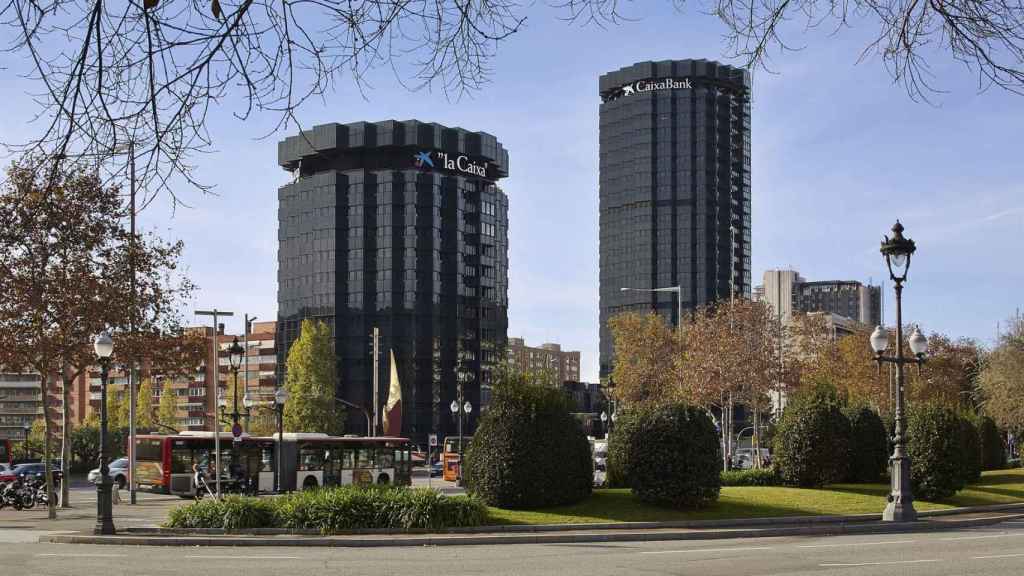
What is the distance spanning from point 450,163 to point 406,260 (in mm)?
14514

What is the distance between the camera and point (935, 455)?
31.1 meters

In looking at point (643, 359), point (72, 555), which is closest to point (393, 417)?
point (643, 359)

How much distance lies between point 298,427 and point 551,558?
8454 cm

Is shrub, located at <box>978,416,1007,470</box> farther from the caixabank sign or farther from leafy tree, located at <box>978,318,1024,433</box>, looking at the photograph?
the caixabank sign

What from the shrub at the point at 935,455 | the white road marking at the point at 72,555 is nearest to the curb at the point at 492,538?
the white road marking at the point at 72,555

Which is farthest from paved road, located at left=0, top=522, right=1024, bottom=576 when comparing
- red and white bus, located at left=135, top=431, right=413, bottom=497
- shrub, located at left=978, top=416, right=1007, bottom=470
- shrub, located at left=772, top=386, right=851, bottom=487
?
red and white bus, located at left=135, top=431, right=413, bottom=497

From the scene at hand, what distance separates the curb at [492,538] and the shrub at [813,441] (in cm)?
613

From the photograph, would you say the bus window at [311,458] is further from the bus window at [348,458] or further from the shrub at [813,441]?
the shrub at [813,441]

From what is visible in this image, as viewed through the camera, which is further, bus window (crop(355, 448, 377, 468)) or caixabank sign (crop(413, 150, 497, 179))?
caixabank sign (crop(413, 150, 497, 179))

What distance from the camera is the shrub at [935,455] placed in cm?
3114

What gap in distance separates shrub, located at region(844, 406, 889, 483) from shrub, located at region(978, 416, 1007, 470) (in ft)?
46.0

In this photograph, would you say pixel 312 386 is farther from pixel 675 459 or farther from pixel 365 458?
pixel 675 459

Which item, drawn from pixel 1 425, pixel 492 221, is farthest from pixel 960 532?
pixel 1 425

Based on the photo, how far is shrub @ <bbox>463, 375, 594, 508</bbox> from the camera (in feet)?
88.1
